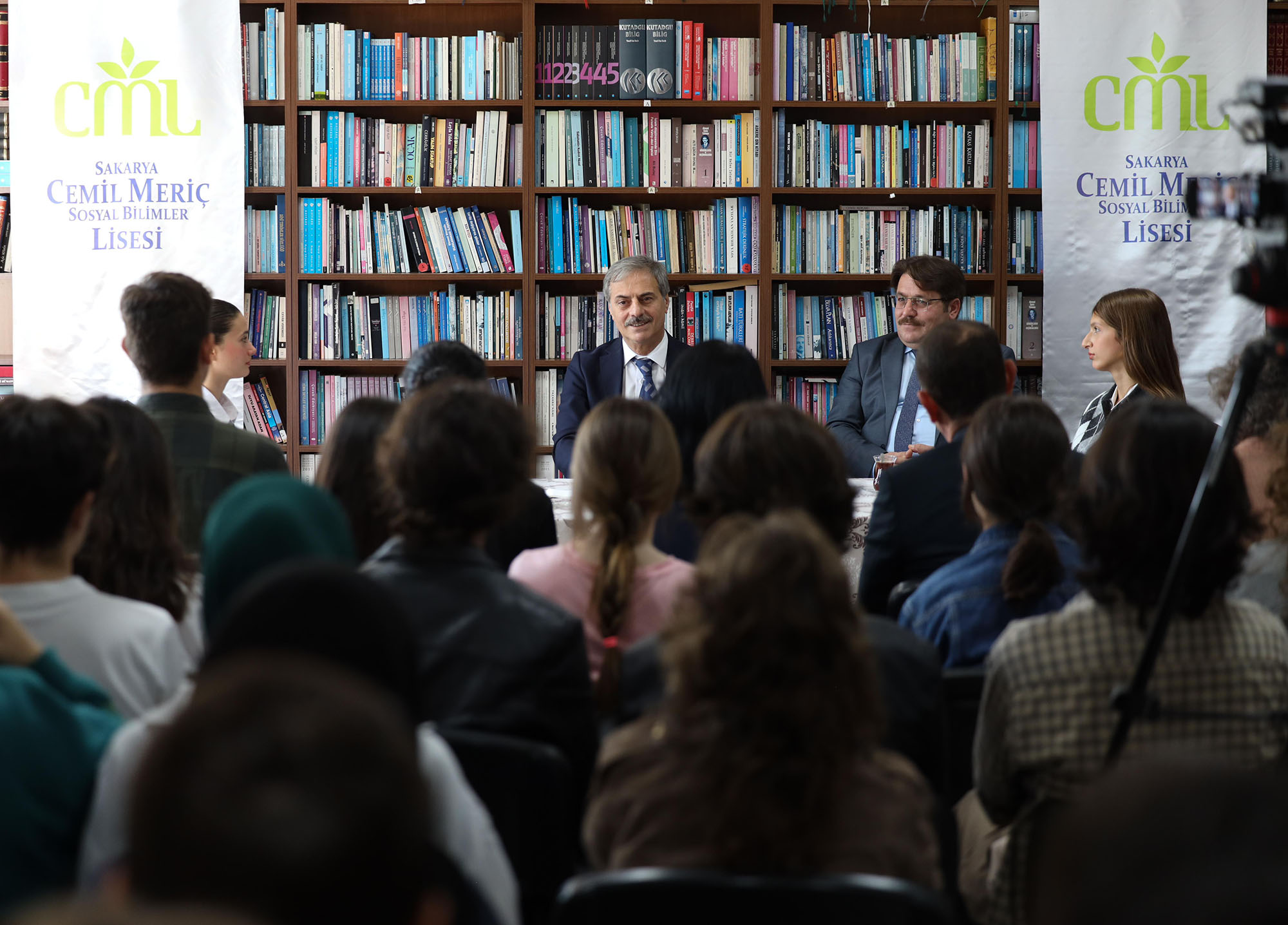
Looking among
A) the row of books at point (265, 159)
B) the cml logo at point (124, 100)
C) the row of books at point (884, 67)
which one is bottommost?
the row of books at point (265, 159)

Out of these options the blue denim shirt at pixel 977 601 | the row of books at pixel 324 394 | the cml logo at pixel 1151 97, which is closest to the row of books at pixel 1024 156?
the cml logo at pixel 1151 97

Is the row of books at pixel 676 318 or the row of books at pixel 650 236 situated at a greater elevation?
the row of books at pixel 650 236

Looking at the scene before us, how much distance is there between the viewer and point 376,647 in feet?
3.68

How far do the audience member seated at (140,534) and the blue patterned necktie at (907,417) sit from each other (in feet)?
9.62

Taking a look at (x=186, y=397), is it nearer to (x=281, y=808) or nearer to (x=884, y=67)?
(x=281, y=808)

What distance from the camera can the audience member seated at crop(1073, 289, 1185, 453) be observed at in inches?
153

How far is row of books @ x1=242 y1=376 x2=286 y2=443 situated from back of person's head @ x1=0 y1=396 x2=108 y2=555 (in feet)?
11.2

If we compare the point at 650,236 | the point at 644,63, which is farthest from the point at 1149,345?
the point at 644,63

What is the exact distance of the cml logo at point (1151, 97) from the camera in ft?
15.4

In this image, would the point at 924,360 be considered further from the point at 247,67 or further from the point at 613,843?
the point at 247,67

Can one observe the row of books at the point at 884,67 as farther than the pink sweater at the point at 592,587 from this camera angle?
Yes

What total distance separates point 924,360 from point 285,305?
3.00 m

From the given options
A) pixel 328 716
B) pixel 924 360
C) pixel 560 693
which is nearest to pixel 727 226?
pixel 924 360

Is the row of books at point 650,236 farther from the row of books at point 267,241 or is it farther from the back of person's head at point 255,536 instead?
the back of person's head at point 255,536
